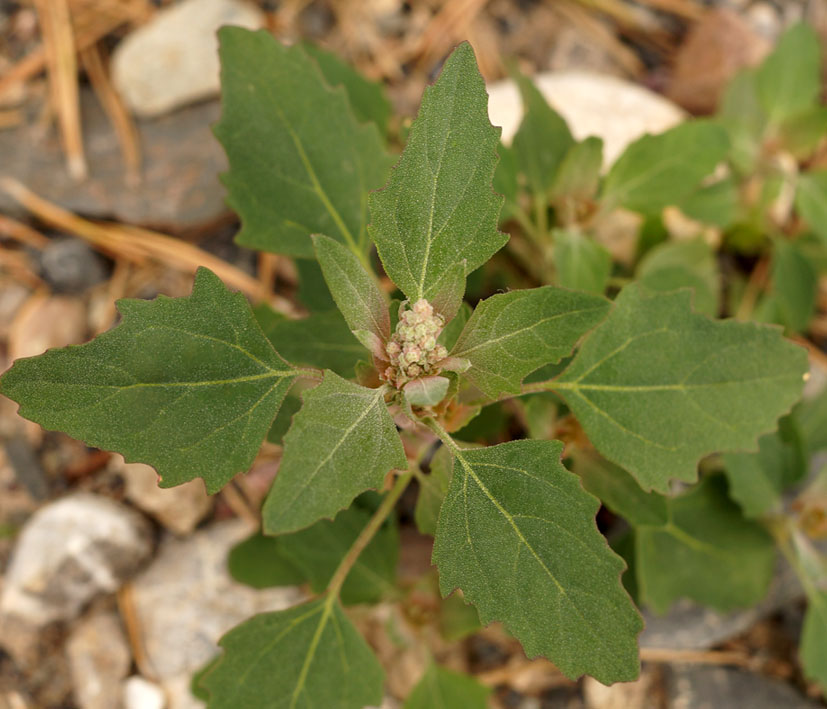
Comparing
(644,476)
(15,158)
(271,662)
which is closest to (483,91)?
(644,476)

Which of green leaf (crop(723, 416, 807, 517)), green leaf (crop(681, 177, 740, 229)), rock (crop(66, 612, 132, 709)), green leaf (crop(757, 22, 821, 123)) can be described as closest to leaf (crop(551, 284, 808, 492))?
green leaf (crop(723, 416, 807, 517))

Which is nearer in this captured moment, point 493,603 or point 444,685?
point 493,603

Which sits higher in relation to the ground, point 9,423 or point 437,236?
point 437,236

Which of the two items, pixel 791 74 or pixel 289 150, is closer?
pixel 289 150

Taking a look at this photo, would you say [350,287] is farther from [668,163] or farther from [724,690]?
[724,690]

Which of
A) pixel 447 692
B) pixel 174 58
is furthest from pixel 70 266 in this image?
pixel 447 692

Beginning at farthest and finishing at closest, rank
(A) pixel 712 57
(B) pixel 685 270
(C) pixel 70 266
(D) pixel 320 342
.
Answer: (A) pixel 712 57 → (C) pixel 70 266 → (B) pixel 685 270 → (D) pixel 320 342

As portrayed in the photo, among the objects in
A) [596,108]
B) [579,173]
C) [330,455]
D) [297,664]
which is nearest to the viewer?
[330,455]

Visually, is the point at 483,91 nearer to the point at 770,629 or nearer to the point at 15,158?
the point at 15,158
